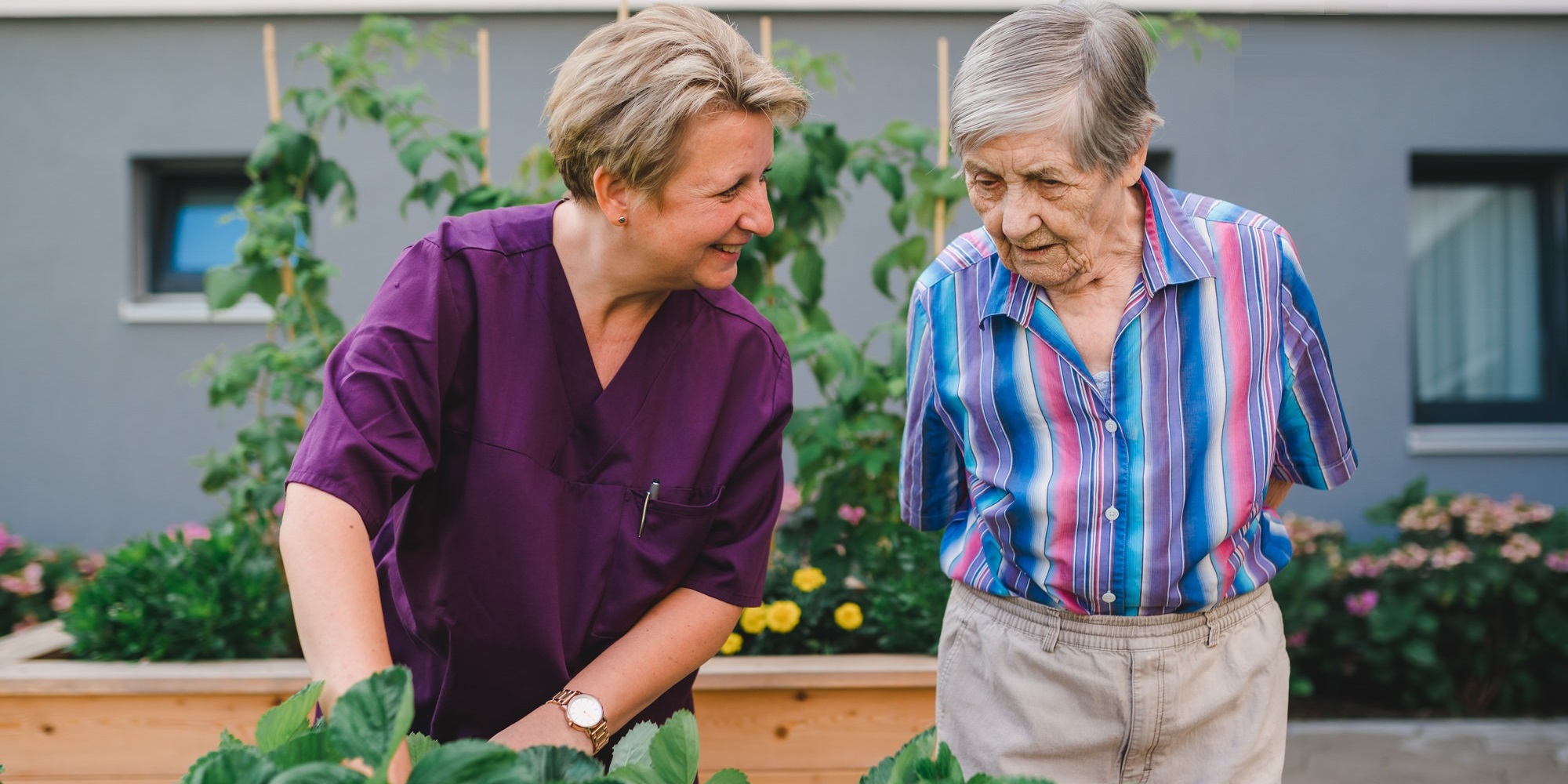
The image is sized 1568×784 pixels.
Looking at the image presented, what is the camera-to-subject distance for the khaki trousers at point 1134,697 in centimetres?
140

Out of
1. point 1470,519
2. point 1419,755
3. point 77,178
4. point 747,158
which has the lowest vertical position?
point 1419,755

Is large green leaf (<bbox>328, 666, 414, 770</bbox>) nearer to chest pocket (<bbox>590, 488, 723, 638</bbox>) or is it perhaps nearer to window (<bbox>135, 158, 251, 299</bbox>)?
chest pocket (<bbox>590, 488, 723, 638</bbox>)

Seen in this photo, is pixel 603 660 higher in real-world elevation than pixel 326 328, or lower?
lower

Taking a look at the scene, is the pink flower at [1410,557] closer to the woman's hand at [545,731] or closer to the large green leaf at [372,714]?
the woman's hand at [545,731]

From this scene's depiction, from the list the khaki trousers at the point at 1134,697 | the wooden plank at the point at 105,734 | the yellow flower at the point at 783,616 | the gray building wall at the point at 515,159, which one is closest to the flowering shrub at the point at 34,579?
the gray building wall at the point at 515,159

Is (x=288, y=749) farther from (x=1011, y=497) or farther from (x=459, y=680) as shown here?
(x=1011, y=497)

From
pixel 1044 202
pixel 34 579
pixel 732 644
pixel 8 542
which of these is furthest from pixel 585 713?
pixel 8 542

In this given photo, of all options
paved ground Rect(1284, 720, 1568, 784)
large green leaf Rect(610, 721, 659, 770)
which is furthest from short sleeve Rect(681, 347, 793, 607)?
paved ground Rect(1284, 720, 1568, 784)

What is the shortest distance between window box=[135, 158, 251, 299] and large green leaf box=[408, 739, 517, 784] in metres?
5.50

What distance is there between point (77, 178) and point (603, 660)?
514cm

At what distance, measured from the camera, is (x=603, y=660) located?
4.50ft

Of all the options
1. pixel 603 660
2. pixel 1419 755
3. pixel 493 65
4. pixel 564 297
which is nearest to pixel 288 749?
pixel 603 660

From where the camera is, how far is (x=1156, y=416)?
1378 mm

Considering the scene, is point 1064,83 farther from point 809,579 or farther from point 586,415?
point 809,579
